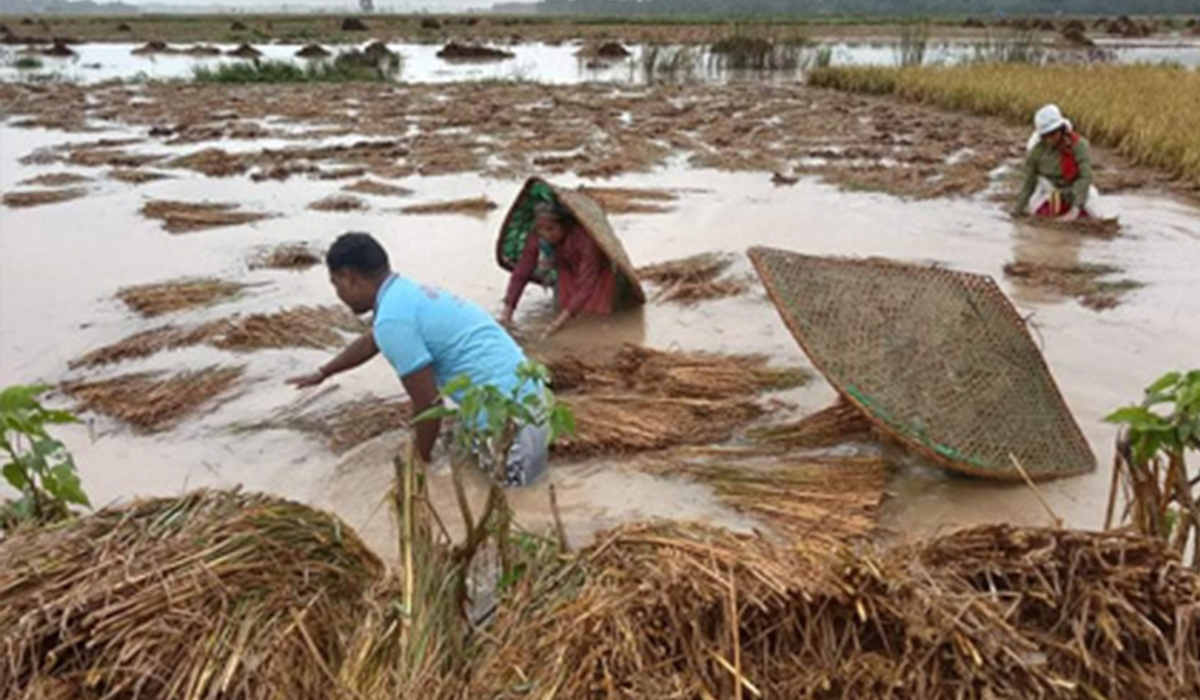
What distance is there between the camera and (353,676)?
2.03 meters

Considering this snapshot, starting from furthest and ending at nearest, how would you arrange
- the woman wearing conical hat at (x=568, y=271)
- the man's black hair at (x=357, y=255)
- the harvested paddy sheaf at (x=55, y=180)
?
the harvested paddy sheaf at (x=55, y=180) < the woman wearing conical hat at (x=568, y=271) < the man's black hair at (x=357, y=255)

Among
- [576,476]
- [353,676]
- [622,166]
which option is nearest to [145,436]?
[576,476]

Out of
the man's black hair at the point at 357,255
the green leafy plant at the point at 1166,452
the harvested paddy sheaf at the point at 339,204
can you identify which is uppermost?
the man's black hair at the point at 357,255

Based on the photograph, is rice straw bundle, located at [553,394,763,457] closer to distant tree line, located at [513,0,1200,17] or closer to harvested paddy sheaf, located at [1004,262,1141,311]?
harvested paddy sheaf, located at [1004,262,1141,311]

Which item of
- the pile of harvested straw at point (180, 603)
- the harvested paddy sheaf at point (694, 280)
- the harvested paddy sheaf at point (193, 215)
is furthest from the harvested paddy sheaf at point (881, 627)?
the harvested paddy sheaf at point (193, 215)

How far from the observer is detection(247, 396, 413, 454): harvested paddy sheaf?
429 cm

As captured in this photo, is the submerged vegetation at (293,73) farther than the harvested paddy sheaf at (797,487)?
Yes

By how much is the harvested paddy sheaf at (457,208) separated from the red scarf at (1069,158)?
4.85 meters

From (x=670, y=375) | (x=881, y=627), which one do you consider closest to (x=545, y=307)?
(x=670, y=375)

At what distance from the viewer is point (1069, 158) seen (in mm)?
7594

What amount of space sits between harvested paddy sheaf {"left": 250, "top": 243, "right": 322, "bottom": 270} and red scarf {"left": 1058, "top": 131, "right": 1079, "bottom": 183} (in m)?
5.89

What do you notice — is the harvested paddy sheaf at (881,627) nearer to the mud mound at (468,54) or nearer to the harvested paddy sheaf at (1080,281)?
the harvested paddy sheaf at (1080,281)

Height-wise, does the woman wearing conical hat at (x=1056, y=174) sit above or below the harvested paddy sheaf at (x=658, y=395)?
above

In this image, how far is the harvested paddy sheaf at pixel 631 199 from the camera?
8.49 meters
